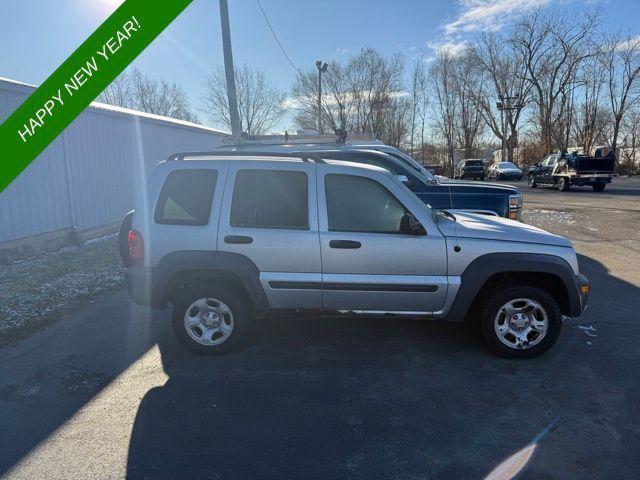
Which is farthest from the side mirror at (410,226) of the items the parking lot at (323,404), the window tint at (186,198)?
the window tint at (186,198)

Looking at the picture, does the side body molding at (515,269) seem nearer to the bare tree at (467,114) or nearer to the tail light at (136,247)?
the tail light at (136,247)

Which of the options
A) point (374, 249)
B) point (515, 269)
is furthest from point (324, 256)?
point (515, 269)

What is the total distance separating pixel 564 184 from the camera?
21.2m

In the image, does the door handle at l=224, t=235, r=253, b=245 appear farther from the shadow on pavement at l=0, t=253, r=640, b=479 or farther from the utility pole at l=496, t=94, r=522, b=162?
the utility pole at l=496, t=94, r=522, b=162

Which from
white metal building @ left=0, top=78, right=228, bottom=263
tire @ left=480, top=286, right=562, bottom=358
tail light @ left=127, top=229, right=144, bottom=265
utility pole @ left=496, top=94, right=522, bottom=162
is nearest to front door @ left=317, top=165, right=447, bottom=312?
tire @ left=480, top=286, right=562, bottom=358

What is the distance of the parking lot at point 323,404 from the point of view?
261 cm

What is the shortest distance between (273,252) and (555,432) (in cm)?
258

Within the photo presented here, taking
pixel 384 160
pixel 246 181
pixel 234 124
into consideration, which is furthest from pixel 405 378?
pixel 234 124

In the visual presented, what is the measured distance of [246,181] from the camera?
3.92 meters

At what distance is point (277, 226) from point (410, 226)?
1.22m

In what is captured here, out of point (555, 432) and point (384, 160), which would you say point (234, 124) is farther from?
point (555, 432)

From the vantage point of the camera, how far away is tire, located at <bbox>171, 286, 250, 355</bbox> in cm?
396

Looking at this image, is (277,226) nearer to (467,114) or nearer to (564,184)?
(564,184)

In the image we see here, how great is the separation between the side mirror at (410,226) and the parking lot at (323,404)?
4.00 ft
